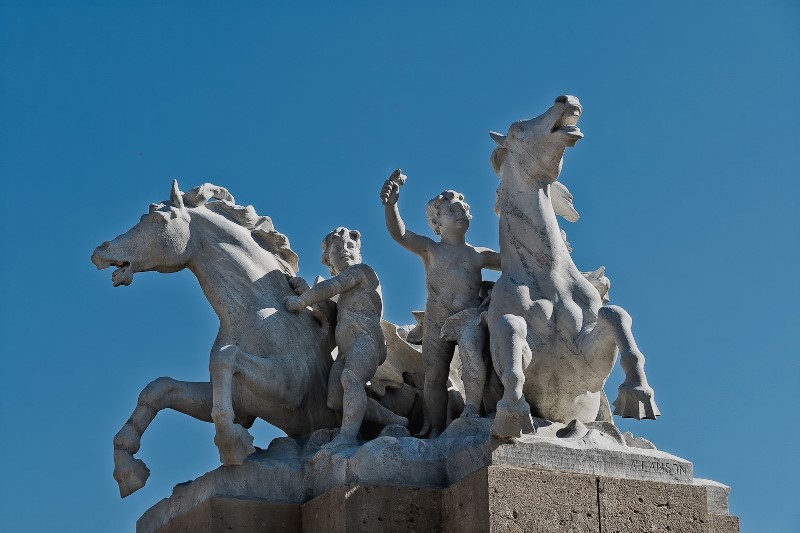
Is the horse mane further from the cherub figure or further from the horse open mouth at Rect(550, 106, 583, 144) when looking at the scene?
the horse open mouth at Rect(550, 106, 583, 144)

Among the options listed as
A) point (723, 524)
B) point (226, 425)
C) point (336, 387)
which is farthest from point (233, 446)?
point (723, 524)

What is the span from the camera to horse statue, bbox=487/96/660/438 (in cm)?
1241

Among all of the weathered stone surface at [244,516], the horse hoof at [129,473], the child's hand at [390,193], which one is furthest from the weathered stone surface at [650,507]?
the horse hoof at [129,473]

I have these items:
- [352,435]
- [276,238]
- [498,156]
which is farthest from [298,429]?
[498,156]

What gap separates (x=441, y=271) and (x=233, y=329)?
5.64 ft

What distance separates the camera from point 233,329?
45.9 feet

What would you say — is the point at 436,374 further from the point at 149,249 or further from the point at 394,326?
the point at 149,249

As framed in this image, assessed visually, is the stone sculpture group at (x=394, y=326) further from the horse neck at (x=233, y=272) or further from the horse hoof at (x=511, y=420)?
the horse hoof at (x=511, y=420)

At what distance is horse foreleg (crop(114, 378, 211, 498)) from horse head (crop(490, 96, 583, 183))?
3.01 m

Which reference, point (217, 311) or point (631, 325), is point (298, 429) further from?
point (631, 325)

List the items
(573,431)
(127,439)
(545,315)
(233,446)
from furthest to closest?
(127,439) < (233,446) < (545,315) < (573,431)

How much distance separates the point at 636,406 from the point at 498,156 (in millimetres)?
2639

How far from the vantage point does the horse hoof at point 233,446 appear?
1315 centimetres

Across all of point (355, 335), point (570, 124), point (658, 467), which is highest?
point (570, 124)
